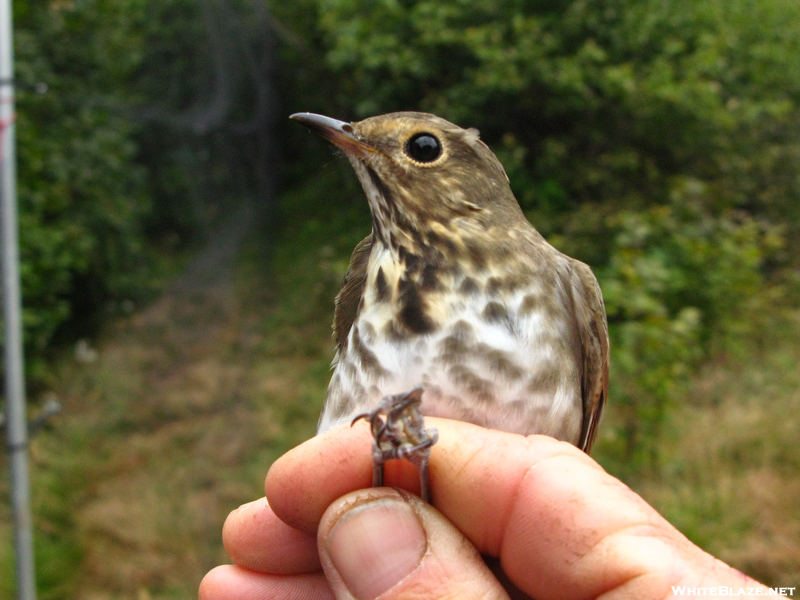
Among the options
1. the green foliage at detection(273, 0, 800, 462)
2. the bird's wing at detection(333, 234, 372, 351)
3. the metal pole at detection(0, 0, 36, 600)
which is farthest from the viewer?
the green foliage at detection(273, 0, 800, 462)

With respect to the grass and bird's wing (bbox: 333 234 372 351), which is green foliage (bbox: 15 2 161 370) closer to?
the grass

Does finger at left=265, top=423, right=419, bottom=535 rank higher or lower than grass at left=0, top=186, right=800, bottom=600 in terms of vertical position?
higher

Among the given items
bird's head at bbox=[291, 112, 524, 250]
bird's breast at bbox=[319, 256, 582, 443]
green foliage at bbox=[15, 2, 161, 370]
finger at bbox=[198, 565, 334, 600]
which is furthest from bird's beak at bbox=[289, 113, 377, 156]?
green foliage at bbox=[15, 2, 161, 370]

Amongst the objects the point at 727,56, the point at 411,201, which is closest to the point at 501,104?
the point at 727,56

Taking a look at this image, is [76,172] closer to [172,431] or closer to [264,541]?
[172,431]

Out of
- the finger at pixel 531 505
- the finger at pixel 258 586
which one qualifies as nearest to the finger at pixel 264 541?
the finger at pixel 258 586

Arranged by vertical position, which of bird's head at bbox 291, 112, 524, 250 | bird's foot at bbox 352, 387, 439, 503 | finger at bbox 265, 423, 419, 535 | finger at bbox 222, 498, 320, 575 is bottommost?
finger at bbox 222, 498, 320, 575

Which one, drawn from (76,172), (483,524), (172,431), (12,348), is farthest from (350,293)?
(76,172)

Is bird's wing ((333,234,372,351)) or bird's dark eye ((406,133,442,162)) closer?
bird's dark eye ((406,133,442,162))
